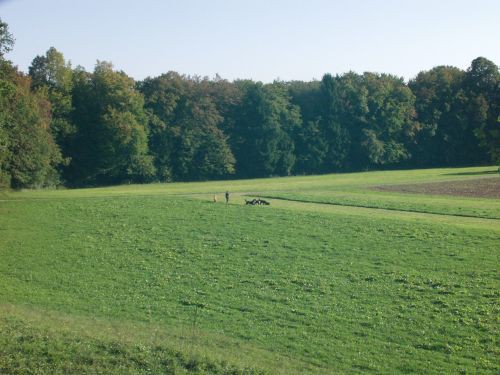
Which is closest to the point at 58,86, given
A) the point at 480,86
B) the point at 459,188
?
the point at 459,188

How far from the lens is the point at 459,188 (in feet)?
194

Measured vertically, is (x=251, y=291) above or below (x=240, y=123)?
below

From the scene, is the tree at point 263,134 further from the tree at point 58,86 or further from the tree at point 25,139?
the tree at point 25,139

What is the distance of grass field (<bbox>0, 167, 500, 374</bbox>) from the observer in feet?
53.1

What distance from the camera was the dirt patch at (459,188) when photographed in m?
54.4

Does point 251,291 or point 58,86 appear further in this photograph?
point 58,86

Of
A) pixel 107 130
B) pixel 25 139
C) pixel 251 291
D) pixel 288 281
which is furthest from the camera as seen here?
pixel 107 130

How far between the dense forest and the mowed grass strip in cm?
3924

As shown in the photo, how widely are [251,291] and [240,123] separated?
79.4 m

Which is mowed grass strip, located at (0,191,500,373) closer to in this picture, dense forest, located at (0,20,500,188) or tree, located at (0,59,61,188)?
tree, located at (0,59,61,188)

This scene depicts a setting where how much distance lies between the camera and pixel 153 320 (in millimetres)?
19766

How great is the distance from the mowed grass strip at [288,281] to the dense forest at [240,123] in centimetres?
3924

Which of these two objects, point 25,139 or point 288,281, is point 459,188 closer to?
point 288,281

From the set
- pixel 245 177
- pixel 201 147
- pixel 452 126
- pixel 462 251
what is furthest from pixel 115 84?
pixel 462 251
